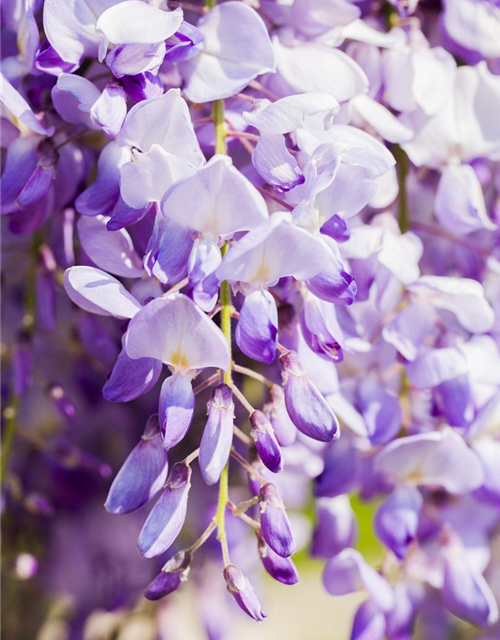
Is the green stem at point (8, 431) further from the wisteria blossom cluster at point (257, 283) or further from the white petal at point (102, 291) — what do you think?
the white petal at point (102, 291)

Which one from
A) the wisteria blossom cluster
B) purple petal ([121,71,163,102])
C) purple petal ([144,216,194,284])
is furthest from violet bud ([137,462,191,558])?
purple petal ([121,71,163,102])

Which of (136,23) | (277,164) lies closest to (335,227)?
(277,164)

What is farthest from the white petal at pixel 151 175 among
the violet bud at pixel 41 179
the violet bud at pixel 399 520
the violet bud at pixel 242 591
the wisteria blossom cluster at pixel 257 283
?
the violet bud at pixel 399 520

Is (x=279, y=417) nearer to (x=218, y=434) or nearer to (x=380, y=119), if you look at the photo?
(x=218, y=434)

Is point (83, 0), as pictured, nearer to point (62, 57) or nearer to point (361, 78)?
point (62, 57)

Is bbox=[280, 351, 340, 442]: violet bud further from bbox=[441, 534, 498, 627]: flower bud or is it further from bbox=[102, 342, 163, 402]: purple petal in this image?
bbox=[441, 534, 498, 627]: flower bud

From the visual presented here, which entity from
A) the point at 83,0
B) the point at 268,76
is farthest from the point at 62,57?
the point at 268,76

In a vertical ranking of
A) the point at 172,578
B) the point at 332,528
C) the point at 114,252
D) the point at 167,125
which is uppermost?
the point at 167,125
